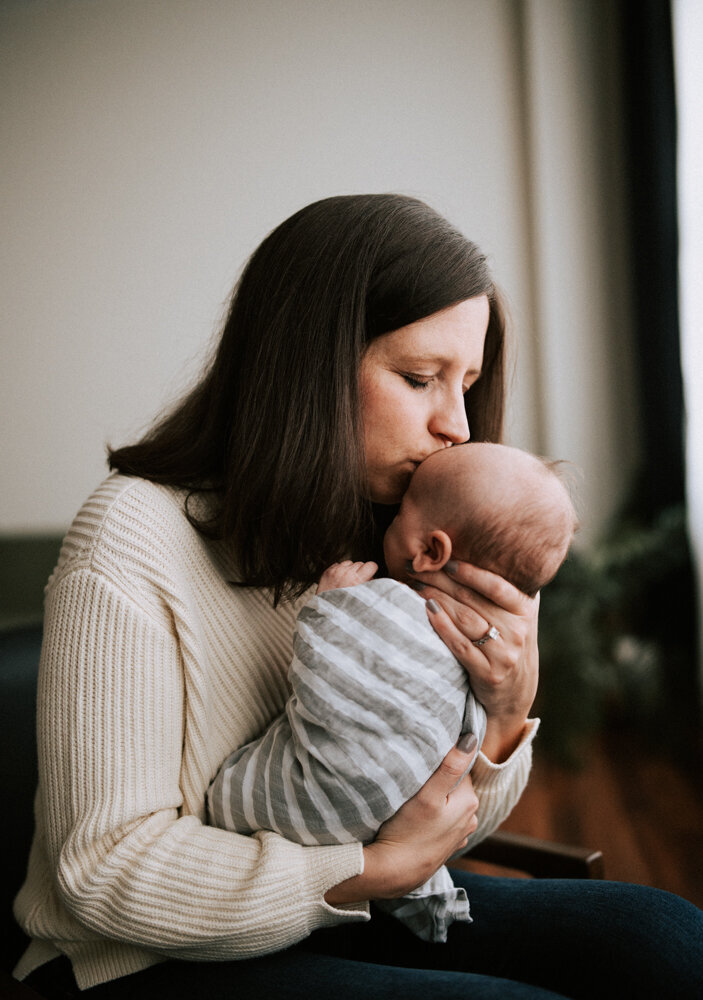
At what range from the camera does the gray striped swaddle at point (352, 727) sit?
940 millimetres

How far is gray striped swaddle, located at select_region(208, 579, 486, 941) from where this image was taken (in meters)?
0.94

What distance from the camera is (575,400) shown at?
3.47m

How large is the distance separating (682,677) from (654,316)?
4.57 ft

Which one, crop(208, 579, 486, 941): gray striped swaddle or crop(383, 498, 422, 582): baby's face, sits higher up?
crop(383, 498, 422, 582): baby's face

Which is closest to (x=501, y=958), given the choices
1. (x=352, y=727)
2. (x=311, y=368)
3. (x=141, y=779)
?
(x=352, y=727)

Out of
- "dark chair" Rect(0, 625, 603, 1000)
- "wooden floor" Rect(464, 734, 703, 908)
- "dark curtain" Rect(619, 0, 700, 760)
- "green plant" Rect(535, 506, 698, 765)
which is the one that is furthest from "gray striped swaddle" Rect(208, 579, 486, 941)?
"dark curtain" Rect(619, 0, 700, 760)

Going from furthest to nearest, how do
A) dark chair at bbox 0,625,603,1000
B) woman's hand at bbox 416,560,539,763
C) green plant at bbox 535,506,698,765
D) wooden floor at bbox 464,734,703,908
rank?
green plant at bbox 535,506,698,765
wooden floor at bbox 464,734,703,908
dark chair at bbox 0,625,603,1000
woman's hand at bbox 416,560,539,763

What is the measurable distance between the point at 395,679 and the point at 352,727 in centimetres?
7

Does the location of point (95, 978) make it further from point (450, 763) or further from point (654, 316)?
point (654, 316)

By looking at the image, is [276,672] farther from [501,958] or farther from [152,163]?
[152,163]

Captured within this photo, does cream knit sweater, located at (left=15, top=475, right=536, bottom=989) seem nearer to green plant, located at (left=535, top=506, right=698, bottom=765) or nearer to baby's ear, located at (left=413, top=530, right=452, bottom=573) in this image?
baby's ear, located at (left=413, top=530, right=452, bottom=573)

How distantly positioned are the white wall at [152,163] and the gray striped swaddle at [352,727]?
1.71 meters

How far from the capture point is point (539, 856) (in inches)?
51.1

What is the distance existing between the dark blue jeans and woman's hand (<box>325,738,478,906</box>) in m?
0.09
